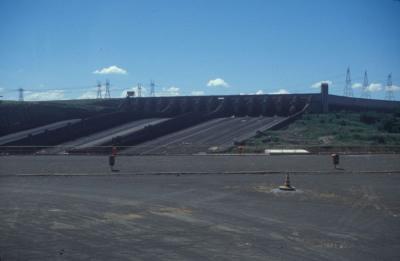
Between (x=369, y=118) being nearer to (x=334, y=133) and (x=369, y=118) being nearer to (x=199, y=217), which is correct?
(x=334, y=133)

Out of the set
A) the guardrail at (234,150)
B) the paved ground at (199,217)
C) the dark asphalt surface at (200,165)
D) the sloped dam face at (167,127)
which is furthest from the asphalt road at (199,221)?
the sloped dam face at (167,127)

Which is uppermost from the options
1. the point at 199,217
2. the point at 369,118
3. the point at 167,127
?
the point at 369,118

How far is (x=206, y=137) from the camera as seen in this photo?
53094 mm

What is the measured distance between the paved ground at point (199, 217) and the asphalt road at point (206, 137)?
20612 mm

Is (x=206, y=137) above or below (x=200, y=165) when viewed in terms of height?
above

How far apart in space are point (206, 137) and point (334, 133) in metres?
15.0

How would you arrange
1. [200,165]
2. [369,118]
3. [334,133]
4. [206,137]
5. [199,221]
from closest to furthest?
[199,221]
[200,165]
[206,137]
[334,133]
[369,118]

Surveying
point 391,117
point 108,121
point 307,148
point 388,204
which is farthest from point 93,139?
point 388,204

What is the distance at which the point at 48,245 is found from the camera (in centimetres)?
920

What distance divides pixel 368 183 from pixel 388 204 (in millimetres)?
5364

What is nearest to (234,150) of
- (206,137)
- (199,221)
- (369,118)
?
(206,137)

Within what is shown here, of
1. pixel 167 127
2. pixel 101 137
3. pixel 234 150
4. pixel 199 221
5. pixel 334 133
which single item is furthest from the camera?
pixel 167 127

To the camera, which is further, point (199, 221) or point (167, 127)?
point (167, 127)

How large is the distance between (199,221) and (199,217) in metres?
0.52
